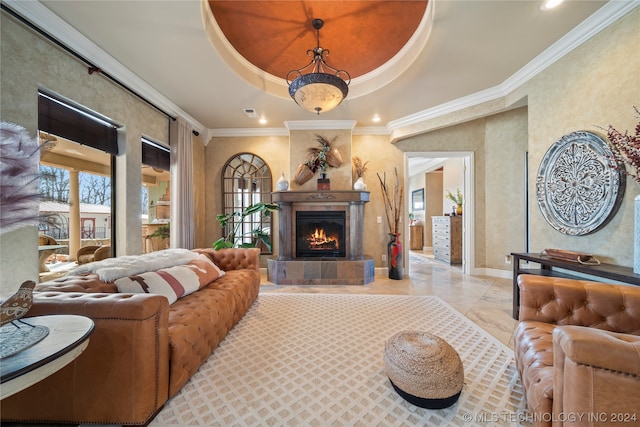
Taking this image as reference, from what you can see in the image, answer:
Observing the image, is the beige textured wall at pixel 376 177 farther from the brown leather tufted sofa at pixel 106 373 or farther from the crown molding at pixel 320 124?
the brown leather tufted sofa at pixel 106 373

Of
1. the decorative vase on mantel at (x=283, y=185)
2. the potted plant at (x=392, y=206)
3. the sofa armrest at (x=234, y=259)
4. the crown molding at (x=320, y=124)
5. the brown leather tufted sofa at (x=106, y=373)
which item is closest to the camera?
the brown leather tufted sofa at (x=106, y=373)

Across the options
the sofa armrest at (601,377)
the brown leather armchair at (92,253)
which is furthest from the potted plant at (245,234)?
the sofa armrest at (601,377)

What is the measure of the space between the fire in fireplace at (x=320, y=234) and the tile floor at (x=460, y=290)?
2.35ft

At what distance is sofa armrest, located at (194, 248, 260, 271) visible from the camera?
3273 millimetres

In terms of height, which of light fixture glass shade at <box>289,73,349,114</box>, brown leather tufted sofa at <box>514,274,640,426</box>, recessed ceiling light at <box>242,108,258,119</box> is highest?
recessed ceiling light at <box>242,108,258,119</box>

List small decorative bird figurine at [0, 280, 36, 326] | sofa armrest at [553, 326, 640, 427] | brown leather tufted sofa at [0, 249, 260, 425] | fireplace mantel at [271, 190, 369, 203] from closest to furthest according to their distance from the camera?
1. sofa armrest at [553, 326, 640, 427]
2. small decorative bird figurine at [0, 280, 36, 326]
3. brown leather tufted sofa at [0, 249, 260, 425]
4. fireplace mantel at [271, 190, 369, 203]

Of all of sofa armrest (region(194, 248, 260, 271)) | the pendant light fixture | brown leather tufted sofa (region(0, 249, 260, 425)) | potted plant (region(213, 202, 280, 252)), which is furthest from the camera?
potted plant (region(213, 202, 280, 252))

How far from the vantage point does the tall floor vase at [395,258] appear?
4438mm

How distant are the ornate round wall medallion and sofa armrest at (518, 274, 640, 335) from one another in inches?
38.2

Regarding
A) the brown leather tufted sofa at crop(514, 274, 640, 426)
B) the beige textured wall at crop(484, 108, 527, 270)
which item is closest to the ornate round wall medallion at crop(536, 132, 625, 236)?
the brown leather tufted sofa at crop(514, 274, 640, 426)

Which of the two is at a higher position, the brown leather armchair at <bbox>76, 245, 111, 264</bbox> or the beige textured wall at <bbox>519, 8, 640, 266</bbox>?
the beige textured wall at <bbox>519, 8, 640, 266</bbox>

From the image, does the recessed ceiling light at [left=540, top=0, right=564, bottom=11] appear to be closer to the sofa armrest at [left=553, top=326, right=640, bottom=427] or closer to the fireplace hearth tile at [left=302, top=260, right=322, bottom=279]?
the sofa armrest at [left=553, top=326, right=640, bottom=427]

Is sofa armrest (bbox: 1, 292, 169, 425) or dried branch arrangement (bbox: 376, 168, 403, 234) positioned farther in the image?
dried branch arrangement (bbox: 376, 168, 403, 234)

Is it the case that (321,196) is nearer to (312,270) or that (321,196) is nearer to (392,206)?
(312,270)
